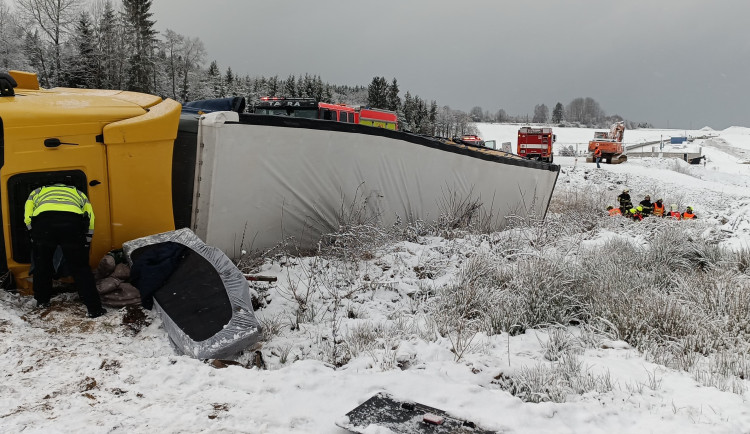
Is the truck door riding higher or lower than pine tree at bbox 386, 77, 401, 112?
lower

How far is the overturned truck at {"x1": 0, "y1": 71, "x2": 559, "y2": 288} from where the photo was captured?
3.83 metres

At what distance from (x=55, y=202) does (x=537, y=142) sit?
2660 centimetres

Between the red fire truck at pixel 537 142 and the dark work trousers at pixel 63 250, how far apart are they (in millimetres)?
26003

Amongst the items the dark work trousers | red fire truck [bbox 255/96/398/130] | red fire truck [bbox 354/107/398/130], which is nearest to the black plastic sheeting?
the dark work trousers

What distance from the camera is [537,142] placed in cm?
2730

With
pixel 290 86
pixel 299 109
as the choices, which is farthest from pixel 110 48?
pixel 299 109

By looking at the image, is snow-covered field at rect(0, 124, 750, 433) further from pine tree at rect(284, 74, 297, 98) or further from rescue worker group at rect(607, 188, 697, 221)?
pine tree at rect(284, 74, 297, 98)

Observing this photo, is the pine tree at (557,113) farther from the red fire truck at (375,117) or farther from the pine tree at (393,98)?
the red fire truck at (375,117)

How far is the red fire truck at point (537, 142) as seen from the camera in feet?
89.1

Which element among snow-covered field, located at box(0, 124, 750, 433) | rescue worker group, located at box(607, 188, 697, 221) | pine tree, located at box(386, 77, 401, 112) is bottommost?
rescue worker group, located at box(607, 188, 697, 221)

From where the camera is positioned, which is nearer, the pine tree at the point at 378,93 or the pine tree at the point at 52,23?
the pine tree at the point at 52,23

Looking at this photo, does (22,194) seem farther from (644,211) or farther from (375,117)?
(644,211)

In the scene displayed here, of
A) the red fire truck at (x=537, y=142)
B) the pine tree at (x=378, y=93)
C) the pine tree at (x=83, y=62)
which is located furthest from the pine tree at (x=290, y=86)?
the red fire truck at (x=537, y=142)

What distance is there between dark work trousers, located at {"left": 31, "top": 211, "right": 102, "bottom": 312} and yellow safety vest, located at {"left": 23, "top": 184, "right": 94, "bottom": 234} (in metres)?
0.04
